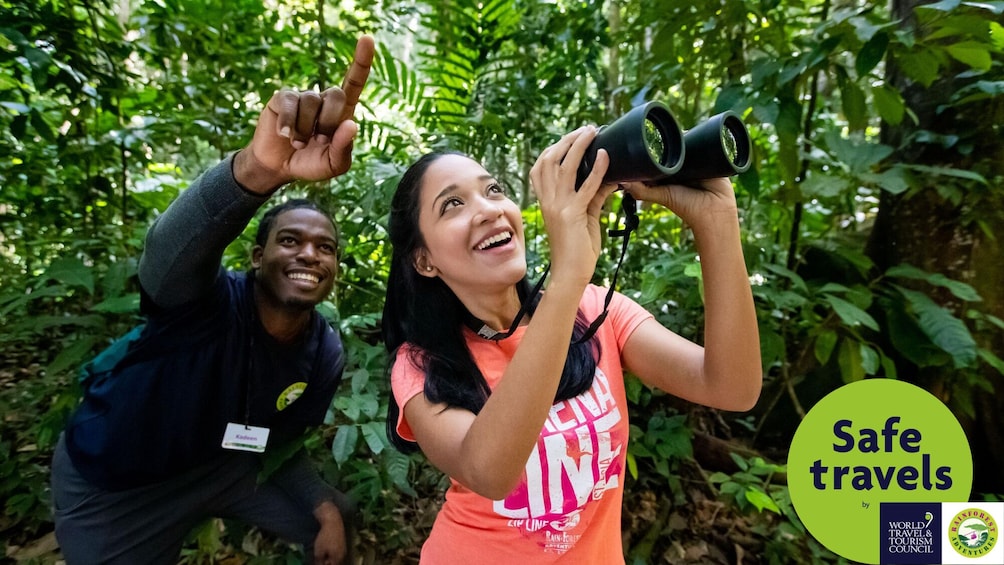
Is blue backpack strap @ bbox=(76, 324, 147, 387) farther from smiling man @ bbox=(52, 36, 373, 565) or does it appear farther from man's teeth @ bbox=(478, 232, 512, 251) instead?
man's teeth @ bbox=(478, 232, 512, 251)

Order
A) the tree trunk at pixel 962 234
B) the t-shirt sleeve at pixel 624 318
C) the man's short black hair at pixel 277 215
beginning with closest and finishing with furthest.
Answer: the t-shirt sleeve at pixel 624 318 → the man's short black hair at pixel 277 215 → the tree trunk at pixel 962 234

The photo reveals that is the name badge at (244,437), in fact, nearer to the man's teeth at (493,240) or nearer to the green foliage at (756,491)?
the man's teeth at (493,240)

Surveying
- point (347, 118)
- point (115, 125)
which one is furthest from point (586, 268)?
point (115, 125)

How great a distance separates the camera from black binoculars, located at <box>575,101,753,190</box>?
873 mm

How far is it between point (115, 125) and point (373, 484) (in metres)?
1.86

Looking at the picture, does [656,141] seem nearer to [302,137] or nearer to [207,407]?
[302,137]

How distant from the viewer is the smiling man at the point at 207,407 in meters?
1.46

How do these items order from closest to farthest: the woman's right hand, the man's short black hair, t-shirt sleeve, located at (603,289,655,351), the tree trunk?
the woman's right hand, t-shirt sleeve, located at (603,289,655,351), the man's short black hair, the tree trunk

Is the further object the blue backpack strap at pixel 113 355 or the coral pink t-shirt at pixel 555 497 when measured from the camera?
the blue backpack strap at pixel 113 355

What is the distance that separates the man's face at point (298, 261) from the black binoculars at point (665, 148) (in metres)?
0.99

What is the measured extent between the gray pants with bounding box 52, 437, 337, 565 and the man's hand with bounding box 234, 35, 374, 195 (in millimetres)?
1087

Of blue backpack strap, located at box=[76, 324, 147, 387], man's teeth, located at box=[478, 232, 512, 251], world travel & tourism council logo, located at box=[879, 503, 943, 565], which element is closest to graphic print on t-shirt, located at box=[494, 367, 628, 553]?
man's teeth, located at box=[478, 232, 512, 251]

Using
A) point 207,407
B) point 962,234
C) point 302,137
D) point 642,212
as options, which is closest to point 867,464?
point 962,234

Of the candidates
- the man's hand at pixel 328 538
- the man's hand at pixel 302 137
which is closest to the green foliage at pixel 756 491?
the man's hand at pixel 328 538
